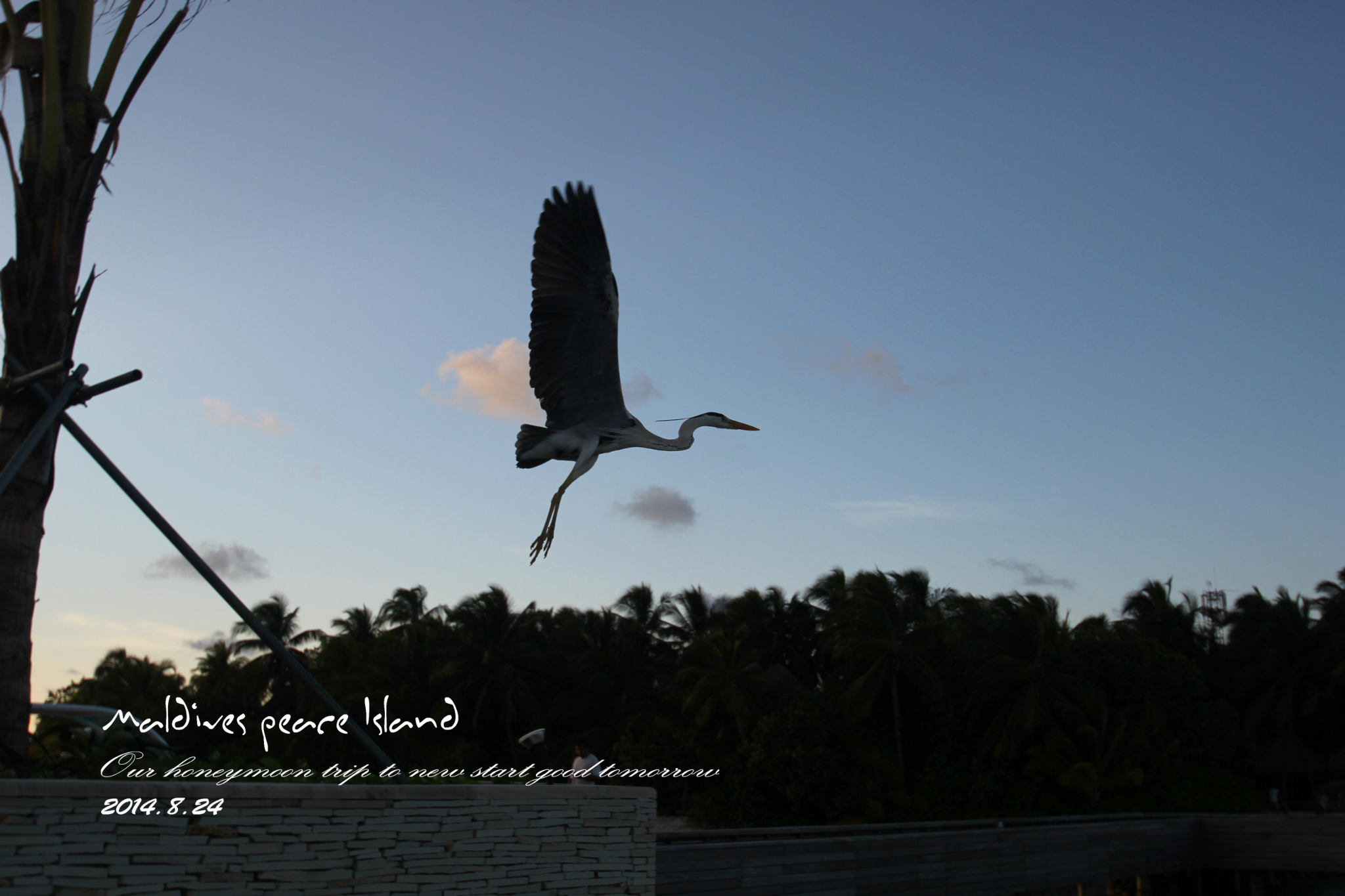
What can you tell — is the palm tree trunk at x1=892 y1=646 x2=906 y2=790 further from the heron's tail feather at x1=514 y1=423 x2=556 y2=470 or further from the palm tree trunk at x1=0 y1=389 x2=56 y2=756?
the palm tree trunk at x1=0 y1=389 x2=56 y2=756

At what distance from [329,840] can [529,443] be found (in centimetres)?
263

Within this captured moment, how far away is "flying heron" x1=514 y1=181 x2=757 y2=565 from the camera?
6.88m

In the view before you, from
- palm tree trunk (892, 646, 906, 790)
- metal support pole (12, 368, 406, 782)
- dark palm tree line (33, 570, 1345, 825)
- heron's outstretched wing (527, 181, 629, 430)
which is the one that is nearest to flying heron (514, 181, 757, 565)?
heron's outstretched wing (527, 181, 629, 430)

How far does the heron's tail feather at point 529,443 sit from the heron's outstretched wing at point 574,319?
0.51ft

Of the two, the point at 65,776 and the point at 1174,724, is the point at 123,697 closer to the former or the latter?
the point at 1174,724

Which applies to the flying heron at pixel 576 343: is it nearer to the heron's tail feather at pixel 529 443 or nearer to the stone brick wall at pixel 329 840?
the heron's tail feather at pixel 529 443

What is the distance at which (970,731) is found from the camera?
2830 cm

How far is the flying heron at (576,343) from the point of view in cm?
688

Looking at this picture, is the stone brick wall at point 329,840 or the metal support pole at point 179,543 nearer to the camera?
the stone brick wall at point 329,840

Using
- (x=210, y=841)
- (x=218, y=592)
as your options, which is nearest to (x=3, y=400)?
(x=218, y=592)

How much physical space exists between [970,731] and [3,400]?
86.8 feet

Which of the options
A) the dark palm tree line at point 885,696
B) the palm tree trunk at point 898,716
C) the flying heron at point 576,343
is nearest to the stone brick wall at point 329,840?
the flying heron at point 576,343

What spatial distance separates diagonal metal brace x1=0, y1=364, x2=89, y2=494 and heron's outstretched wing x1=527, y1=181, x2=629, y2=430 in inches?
106

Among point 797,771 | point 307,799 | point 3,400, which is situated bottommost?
point 797,771
